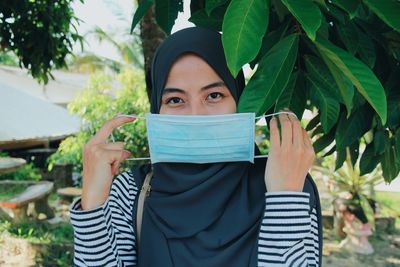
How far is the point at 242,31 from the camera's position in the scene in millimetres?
672

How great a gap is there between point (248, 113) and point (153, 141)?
31 centimetres

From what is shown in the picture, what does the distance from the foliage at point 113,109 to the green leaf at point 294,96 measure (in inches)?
159

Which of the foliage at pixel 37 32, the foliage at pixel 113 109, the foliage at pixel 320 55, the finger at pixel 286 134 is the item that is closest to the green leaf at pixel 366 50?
the foliage at pixel 320 55

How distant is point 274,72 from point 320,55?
10cm

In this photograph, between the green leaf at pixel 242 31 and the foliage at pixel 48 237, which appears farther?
the foliage at pixel 48 237

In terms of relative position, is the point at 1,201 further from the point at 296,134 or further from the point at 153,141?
the point at 296,134

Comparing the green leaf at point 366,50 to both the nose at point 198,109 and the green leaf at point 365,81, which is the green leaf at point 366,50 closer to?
the green leaf at point 365,81

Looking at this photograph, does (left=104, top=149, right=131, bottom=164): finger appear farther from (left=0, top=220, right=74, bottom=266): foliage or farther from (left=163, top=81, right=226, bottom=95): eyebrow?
(left=0, top=220, right=74, bottom=266): foliage

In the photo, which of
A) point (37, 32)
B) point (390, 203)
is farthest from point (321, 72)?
point (390, 203)

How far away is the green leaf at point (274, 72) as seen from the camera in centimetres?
80

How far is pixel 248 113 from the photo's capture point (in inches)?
35.6

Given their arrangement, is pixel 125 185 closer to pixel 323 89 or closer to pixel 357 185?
pixel 323 89

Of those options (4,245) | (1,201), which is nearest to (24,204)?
(1,201)

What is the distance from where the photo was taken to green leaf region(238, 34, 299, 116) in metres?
0.80
